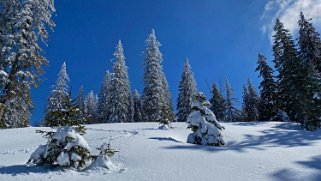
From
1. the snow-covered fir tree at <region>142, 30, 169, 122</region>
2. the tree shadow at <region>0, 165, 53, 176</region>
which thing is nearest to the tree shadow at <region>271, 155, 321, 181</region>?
the tree shadow at <region>0, 165, 53, 176</region>

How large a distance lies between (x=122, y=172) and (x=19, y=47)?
50.5ft

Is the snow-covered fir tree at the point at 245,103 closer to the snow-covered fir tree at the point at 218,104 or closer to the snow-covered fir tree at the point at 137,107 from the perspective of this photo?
the snow-covered fir tree at the point at 218,104

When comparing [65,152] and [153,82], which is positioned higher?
[153,82]

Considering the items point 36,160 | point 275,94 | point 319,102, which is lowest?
point 36,160

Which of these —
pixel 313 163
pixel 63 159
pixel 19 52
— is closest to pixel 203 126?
pixel 313 163

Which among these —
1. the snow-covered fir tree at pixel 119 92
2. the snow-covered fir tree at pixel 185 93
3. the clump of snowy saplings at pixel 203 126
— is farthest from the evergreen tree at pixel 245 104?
the clump of snowy saplings at pixel 203 126

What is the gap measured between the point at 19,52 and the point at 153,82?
2890 centimetres

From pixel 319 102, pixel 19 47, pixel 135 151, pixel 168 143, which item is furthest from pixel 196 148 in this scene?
pixel 319 102

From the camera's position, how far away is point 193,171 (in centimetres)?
941

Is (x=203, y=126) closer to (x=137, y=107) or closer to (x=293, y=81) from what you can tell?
(x=293, y=81)

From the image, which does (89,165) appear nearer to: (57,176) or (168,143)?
(57,176)

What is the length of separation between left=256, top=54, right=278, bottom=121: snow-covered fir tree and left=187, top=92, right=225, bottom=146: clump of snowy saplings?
2596cm

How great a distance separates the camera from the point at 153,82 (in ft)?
157

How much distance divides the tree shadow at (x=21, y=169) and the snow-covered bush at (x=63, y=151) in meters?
0.22
